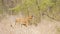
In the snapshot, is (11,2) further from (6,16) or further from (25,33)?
(25,33)

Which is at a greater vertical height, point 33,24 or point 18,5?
point 18,5

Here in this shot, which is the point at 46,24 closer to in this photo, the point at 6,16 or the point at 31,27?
the point at 31,27

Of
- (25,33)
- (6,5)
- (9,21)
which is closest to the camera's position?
(25,33)

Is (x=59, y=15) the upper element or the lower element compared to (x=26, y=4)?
lower

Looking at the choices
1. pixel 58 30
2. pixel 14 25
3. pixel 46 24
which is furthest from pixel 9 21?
pixel 58 30

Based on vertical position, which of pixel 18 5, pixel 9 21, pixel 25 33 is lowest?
pixel 25 33

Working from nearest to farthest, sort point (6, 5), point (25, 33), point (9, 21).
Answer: point (25, 33) → point (9, 21) → point (6, 5)

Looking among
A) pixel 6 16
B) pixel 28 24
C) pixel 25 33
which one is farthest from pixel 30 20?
pixel 6 16

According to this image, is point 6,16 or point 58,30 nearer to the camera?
point 58,30

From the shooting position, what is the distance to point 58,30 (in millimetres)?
2180

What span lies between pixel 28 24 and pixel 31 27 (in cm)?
7

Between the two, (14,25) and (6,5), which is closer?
(14,25)

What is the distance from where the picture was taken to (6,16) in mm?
2375

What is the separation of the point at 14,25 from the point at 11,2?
44cm
